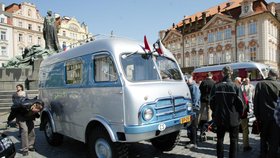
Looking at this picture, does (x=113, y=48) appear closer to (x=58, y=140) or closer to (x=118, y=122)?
(x=118, y=122)

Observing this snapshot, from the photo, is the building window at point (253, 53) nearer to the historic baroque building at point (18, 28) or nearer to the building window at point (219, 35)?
the building window at point (219, 35)

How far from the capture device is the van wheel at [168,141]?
6.29 metres

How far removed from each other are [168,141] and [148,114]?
1.92 metres

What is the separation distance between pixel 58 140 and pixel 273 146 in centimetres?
535

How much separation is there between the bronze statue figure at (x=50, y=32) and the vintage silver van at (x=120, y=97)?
11.4m

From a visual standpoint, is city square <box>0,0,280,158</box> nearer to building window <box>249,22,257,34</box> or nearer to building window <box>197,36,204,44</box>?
building window <box>249,22,257,34</box>

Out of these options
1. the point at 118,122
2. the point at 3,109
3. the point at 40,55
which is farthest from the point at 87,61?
the point at 40,55

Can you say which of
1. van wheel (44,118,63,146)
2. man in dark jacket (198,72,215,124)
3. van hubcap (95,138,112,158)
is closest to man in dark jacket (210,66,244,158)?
van hubcap (95,138,112,158)

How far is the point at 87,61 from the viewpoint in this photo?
5.59 m

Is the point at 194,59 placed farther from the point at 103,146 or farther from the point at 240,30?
the point at 103,146

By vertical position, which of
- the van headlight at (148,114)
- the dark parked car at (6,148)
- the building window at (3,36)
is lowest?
the dark parked car at (6,148)

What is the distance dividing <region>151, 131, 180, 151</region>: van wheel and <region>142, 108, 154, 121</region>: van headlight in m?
1.72

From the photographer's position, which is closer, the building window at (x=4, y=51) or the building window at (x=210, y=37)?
the building window at (x=210, y=37)

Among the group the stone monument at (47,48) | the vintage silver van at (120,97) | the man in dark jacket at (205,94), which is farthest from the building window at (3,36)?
the man in dark jacket at (205,94)
